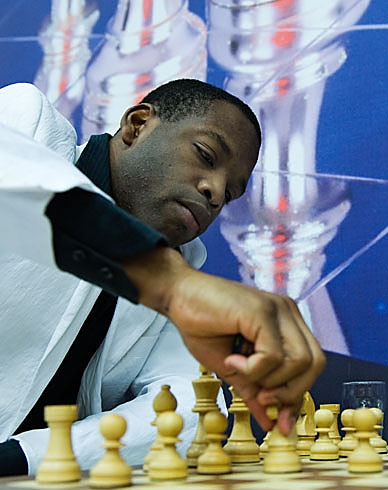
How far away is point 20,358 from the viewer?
1633 mm

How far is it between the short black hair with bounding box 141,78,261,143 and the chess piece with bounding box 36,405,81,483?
34.5 inches

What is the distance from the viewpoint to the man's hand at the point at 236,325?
3.16ft

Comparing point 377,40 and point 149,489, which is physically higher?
point 377,40

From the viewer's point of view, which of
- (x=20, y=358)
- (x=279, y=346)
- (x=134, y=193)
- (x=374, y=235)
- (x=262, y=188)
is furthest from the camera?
(x=262, y=188)

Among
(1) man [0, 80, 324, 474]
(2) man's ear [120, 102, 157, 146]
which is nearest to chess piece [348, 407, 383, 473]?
(1) man [0, 80, 324, 474]

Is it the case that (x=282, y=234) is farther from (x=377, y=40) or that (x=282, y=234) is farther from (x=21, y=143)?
(x=21, y=143)

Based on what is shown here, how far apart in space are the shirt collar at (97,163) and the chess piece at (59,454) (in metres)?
0.74

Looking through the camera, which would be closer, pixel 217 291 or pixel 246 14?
pixel 217 291

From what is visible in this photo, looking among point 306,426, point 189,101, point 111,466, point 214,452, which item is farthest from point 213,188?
point 111,466

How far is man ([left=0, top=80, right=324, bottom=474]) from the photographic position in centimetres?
97

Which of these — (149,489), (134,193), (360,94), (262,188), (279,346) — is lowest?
(149,489)

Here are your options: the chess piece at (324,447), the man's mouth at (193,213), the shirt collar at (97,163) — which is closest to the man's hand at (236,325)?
the chess piece at (324,447)

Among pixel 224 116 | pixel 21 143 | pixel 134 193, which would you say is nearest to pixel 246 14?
pixel 224 116

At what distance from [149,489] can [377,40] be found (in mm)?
1507
